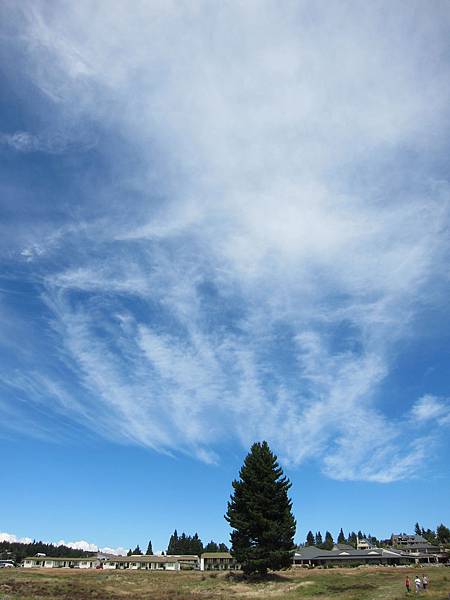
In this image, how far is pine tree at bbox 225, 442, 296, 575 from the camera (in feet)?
203

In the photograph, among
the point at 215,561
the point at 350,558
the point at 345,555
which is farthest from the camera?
the point at 215,561

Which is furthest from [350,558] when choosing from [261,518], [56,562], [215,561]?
[56,562]

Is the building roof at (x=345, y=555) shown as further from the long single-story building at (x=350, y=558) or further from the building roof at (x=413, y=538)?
the building roof at (x=413, y=538)

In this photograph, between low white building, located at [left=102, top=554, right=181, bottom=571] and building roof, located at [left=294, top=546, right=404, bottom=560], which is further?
low white building, located at [left=102, top=554, right=181, bottom=571]

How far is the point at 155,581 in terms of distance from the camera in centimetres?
7350

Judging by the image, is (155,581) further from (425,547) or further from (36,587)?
(425,547)

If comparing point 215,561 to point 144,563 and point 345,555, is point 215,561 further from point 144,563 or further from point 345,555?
point 345,555

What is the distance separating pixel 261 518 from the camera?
62750mm

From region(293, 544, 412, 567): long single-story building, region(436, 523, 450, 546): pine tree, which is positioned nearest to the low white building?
region(293, 544, 412, 567): long single-story building

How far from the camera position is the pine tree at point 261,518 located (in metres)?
62.0

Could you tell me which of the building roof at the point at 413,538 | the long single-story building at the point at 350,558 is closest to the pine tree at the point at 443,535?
the building roof at the point at 413,538

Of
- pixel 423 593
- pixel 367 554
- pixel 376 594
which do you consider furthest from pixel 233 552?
pixel 367 554

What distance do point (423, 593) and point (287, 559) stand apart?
77.3ft

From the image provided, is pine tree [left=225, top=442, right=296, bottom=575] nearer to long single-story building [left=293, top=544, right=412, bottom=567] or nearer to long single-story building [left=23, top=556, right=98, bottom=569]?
long single-story building [left=293, top=544, right=412, bottom=567]
